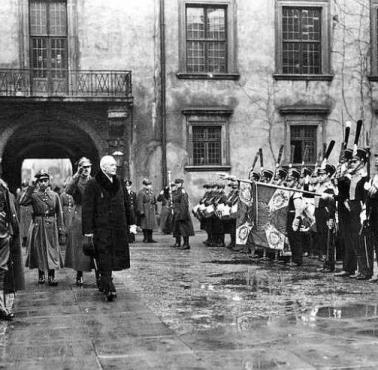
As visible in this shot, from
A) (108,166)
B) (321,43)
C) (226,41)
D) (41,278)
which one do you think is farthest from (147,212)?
(108,166)

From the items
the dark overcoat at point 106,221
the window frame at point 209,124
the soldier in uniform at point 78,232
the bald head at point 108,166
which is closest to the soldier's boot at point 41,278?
the soldier in uniform at point 78,232

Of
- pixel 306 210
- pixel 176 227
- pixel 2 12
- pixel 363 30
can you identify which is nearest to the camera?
pixel 306 210

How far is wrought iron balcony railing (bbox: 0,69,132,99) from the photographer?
24.3 metres

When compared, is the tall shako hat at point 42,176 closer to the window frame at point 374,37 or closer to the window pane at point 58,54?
the window pane at point 58,54

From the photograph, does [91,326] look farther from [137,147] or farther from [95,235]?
[137,147]

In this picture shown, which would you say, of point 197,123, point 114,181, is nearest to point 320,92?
point 197,123

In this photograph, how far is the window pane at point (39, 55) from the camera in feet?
81.1

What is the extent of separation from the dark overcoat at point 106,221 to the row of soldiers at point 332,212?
12.4 feet

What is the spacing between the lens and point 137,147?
25188 millimetres

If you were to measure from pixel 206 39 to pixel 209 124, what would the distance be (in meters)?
2.98

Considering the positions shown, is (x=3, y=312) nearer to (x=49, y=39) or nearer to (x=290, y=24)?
(x=49, y=39)

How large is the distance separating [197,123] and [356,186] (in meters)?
14.1

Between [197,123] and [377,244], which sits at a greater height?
[197,123]

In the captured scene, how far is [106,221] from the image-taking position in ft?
32.2
